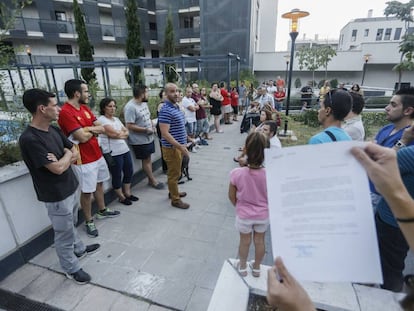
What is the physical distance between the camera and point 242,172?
6.38 feet

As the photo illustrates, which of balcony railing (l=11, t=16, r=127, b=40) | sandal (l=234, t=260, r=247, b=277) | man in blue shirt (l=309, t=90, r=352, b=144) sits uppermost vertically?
balcony railing (l=11, t=16, r=127, b=40)

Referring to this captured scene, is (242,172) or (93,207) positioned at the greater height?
(242,172)

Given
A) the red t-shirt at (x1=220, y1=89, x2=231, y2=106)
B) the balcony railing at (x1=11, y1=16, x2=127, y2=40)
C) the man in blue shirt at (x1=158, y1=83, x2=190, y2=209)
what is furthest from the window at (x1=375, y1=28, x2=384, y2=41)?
the man in blue shirt at (x1=158, y1=83, x2=190, y2=209)

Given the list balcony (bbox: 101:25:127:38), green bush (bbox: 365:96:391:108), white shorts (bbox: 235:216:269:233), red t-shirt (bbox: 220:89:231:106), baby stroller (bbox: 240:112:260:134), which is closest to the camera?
white shorts (bbox: 235:216:269:233)

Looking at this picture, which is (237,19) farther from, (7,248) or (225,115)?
(7,248)

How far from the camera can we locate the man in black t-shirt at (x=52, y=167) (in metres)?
1.90

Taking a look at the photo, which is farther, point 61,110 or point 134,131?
point 134,131

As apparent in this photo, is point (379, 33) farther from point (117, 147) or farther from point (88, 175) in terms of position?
point (88, 175)

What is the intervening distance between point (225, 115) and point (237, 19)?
14.4 meters

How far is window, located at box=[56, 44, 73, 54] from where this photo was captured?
2019cm

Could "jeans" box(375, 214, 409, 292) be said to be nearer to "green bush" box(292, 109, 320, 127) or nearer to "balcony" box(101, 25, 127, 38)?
"green bush" box(292, 109, 320, 127)

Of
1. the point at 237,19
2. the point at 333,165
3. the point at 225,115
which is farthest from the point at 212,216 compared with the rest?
the point at 237,19

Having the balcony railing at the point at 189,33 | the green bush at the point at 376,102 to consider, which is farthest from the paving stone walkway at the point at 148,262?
the balcony railing at the point at 189,33

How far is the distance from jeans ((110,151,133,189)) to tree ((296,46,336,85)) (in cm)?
2337
